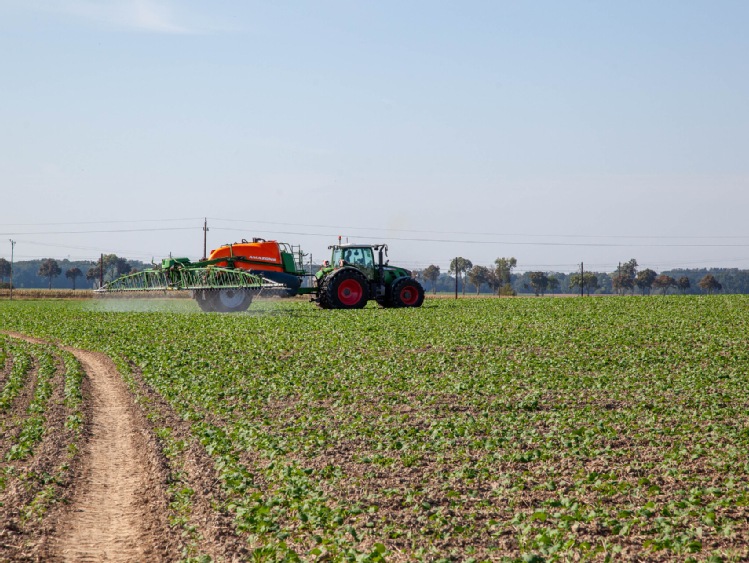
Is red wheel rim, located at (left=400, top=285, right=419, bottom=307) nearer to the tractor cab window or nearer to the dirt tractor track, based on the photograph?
the tractor cab window

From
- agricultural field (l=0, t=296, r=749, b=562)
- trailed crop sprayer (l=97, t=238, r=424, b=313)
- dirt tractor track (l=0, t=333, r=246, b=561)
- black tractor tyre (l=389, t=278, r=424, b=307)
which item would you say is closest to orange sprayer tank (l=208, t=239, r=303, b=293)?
trailed crop sprayer (l=97, t=238, r=424, b=313)

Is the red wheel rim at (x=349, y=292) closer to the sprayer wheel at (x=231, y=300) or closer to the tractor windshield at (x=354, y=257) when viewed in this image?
the tractor windshield at (x=354, y=257)

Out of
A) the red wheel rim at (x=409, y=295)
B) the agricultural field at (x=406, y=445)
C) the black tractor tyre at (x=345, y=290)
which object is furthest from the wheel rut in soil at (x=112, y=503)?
the red wheel rim at (x=409, y=295)

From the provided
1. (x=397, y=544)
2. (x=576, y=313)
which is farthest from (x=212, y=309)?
(x=397, y=544)

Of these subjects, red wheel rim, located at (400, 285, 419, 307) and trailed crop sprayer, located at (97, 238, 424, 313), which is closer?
trailed crop sprayer, located at (97, 238, 424, 313)

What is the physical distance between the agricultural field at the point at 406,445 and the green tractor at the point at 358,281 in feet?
35.8

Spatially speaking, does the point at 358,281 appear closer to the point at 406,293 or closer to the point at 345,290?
the point at 345,290

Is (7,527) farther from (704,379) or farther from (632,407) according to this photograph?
(704,379)

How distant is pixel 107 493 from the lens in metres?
11.0

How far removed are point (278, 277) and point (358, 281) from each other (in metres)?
4.34

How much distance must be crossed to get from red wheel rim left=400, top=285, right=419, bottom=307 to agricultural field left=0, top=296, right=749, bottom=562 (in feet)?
44.3

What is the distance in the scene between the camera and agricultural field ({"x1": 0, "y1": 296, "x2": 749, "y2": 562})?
9195 millimetres

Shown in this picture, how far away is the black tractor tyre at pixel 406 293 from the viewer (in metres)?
42.7

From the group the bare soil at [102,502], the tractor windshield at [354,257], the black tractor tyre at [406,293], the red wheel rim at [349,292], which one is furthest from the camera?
the black tractor tyre at [406,293]
